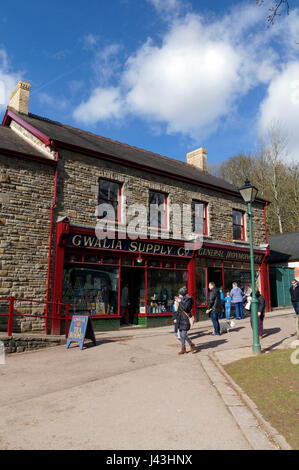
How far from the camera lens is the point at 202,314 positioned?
1655 cm

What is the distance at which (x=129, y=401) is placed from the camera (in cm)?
539

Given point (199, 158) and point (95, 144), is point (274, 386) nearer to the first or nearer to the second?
point (95, 144)

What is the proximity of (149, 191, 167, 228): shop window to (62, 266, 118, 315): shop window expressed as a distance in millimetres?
2984

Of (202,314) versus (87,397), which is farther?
(202,314)

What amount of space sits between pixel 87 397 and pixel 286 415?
2991mm

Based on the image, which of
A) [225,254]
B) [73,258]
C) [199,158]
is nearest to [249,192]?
[73,258]

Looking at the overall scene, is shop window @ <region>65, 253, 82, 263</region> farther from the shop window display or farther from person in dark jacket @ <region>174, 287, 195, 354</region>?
the shop window display

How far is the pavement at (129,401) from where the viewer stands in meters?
3.98

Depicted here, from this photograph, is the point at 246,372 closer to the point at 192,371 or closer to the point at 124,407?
the point at 192,371

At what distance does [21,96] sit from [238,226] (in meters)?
12.6

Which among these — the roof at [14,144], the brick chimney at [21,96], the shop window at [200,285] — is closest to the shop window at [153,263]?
the shop window at [200,285]

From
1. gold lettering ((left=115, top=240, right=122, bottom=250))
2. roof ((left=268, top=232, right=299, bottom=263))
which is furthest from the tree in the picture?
gold lettering ((left=115, top=240, right=122, bottom=250))
